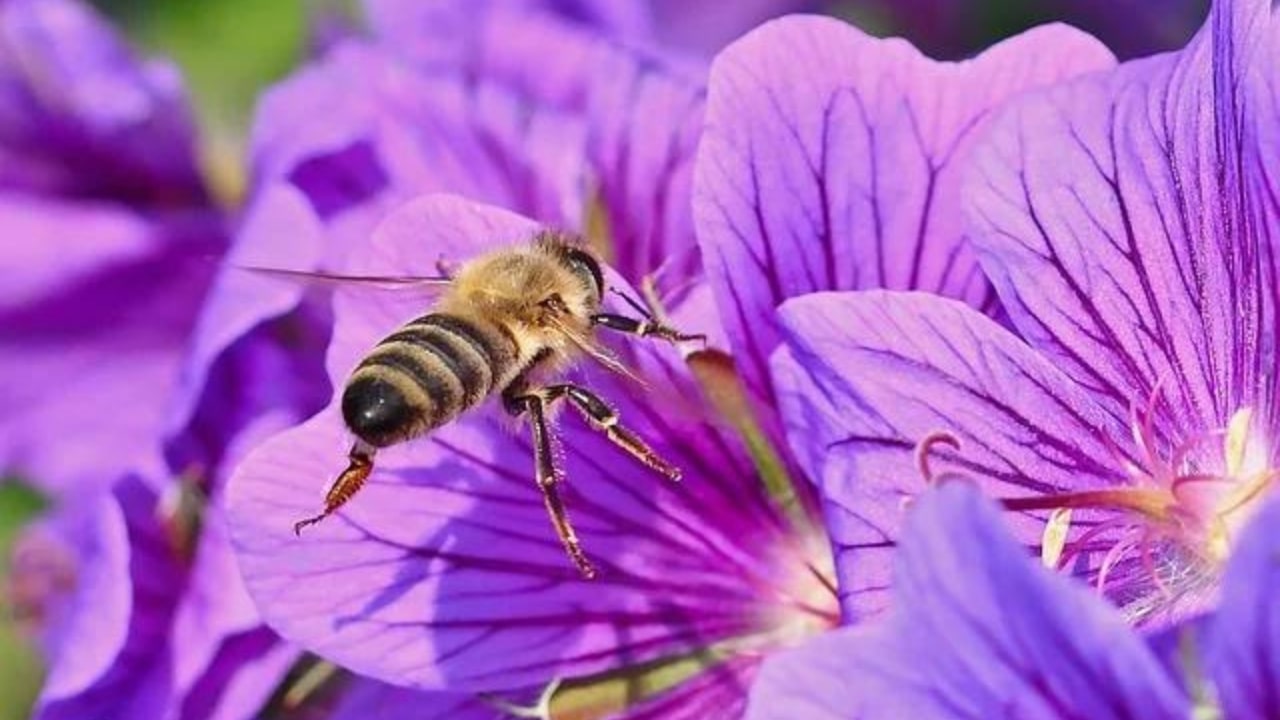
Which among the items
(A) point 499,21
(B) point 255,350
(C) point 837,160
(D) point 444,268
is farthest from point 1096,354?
(A) point 499,21

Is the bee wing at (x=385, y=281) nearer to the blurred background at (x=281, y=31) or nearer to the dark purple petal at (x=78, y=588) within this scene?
the dark purple petal at (x=78, y=588)

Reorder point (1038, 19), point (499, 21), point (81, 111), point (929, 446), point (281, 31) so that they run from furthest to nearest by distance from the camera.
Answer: point (281, 31), point (1038, 19), point (81, 111), point (499, 21), point (929, 446)

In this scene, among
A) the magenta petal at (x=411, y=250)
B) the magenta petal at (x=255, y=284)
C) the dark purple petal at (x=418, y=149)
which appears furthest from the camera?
the dark purple petal at (x=418, y=149)

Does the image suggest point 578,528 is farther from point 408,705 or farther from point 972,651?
point 972,651

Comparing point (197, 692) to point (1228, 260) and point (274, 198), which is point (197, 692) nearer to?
point (274, 198)

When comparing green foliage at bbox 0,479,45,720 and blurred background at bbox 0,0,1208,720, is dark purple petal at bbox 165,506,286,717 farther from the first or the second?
green foliage at bbox 0,479,45,720

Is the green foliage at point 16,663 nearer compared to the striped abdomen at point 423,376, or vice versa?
the striped abdomen at point 423,376

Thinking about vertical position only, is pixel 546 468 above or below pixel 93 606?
above

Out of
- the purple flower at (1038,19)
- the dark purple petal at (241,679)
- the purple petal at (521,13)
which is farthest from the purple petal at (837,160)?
the purple flower at (1038,19)
